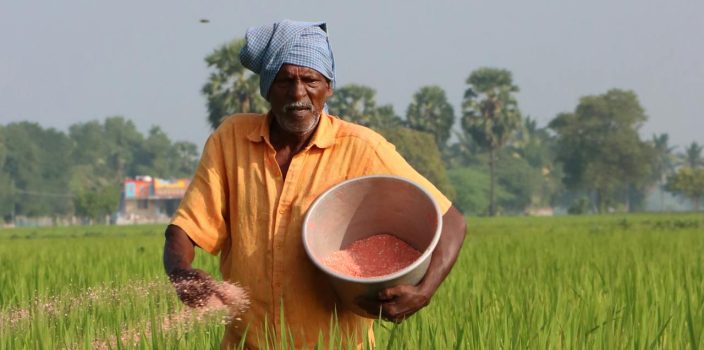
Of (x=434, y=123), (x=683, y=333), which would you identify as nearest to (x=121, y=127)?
(x=434, y=123)

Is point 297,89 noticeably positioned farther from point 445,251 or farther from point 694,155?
point 694,155

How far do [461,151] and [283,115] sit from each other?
96491 mm

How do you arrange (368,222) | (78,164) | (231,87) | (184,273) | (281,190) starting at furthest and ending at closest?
(78,164) → (231,87) → (368,222) → (281,190) → (184,273)

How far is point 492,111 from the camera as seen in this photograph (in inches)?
2660

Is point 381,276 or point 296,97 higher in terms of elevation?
point 296,97

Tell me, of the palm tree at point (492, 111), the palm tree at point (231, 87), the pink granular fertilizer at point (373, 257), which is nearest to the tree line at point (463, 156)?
the palm tree at point (492, 111)

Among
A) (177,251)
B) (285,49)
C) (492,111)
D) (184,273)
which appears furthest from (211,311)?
(492,111)

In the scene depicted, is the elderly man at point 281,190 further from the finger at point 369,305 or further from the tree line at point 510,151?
the tree line at point 510,151

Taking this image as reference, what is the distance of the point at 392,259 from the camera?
224 centimetres

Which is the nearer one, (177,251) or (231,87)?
(177,251)

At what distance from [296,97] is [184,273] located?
43cm

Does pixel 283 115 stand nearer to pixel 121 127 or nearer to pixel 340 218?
pixel 340 218

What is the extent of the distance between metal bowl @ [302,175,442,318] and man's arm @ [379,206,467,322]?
0.02 metres

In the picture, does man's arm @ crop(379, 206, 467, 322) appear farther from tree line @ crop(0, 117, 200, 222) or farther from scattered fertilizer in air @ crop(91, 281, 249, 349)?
tree line @ crop(0, 117, 200, 222)
